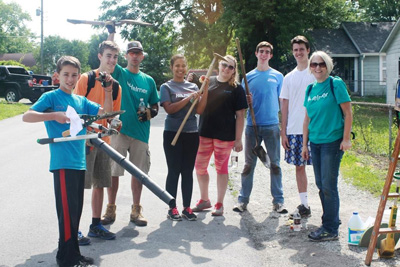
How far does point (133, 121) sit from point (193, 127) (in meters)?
0.78

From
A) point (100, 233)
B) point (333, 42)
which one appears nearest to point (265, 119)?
point (100, 233)

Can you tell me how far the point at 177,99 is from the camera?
6.66m

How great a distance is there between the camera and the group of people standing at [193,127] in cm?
480

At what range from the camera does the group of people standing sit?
15.8ft

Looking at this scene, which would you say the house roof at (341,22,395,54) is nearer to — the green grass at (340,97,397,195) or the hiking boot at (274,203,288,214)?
the green grass at (340,97,397,195)

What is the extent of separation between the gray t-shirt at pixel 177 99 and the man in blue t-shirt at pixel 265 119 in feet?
2.83

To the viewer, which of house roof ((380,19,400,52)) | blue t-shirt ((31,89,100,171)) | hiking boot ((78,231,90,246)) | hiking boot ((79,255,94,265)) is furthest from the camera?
house roof ((380,19,400,52))

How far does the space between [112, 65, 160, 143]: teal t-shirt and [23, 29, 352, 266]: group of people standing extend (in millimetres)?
12

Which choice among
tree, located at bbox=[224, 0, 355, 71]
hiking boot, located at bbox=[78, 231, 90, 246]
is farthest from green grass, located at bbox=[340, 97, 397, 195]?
tree, located at bbox=[224, 0, 355, 71]

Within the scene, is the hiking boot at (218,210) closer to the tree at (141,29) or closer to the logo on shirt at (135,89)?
the logo on shirt at (135,89)

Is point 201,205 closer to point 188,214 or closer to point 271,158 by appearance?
point 188,214

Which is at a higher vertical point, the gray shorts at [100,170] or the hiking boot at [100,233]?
the gray shorts at [100,170]

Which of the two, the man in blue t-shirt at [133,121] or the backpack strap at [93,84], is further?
the man in blue t-shirt at [133,121]

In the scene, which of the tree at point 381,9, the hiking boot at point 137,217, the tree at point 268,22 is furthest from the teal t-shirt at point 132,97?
the tree at point 381,9
